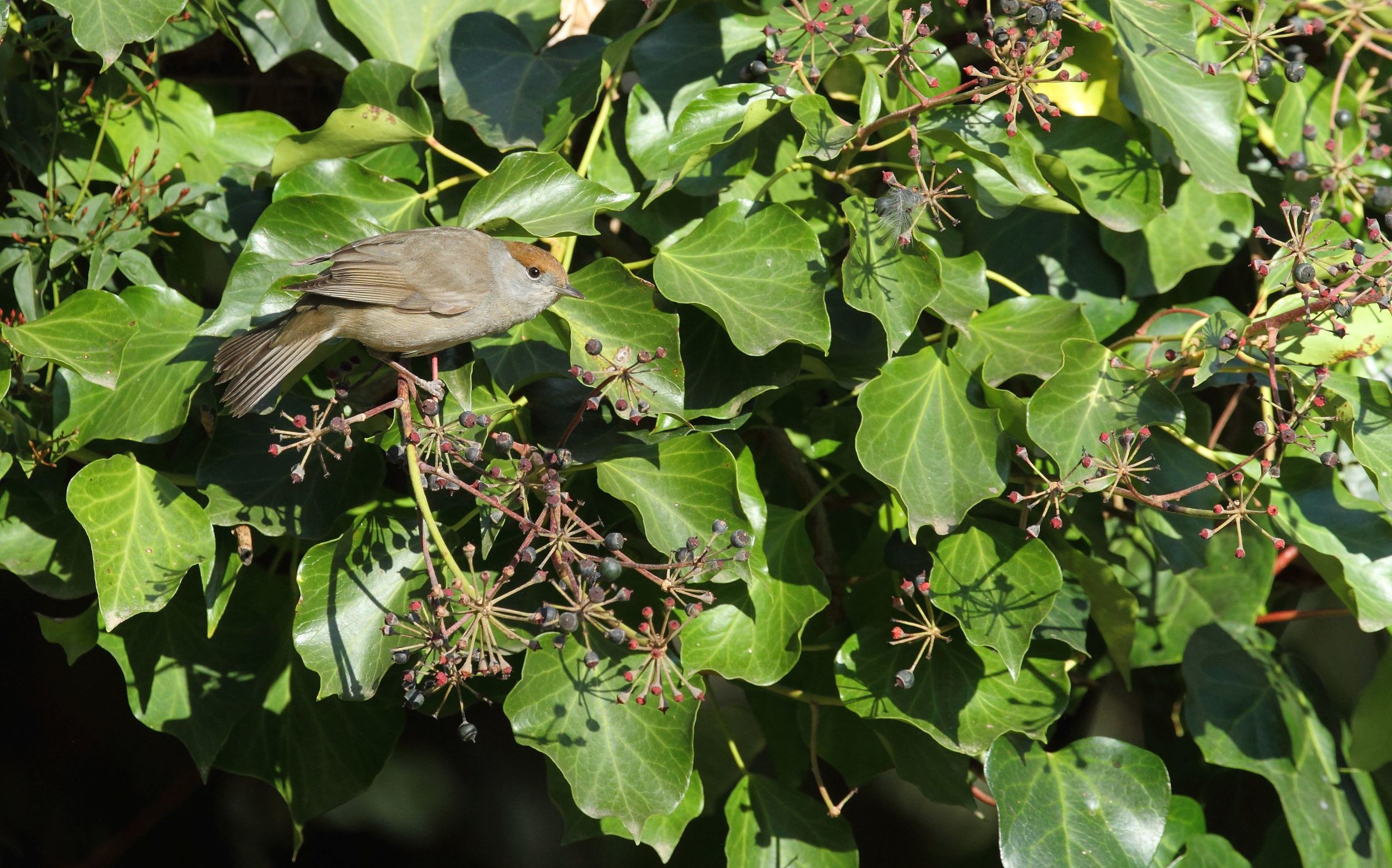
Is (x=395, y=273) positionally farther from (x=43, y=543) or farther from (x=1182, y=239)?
(x=1182, y=239)

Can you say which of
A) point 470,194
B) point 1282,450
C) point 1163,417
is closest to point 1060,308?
point 1163,417

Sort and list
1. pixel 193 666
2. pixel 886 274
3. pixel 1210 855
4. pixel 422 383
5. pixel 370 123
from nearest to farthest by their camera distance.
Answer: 1. pixel 422 383
2. pixel 886 274
3. pixel 370 123
4. pixel 193 666
5. pixel 1210 855

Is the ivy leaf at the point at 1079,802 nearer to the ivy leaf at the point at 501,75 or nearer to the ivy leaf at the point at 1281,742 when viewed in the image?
the ivy leaf at the point at 1281,742

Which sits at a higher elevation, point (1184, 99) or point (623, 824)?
point (1184, 99)

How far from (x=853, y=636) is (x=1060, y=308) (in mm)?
677

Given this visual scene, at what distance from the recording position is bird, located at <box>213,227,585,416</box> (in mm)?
1738

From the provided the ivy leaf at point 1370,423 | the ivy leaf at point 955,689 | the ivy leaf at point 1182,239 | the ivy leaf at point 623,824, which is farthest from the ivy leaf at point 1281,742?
the ivy leaf at point 623,824

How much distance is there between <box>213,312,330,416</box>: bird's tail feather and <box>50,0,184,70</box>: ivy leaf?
463 mm

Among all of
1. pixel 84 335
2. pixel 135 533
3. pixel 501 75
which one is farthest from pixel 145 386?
pixel 501 75

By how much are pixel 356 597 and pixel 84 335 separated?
630mm

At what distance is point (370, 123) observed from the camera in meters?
1.88

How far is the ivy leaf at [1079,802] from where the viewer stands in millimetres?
1893

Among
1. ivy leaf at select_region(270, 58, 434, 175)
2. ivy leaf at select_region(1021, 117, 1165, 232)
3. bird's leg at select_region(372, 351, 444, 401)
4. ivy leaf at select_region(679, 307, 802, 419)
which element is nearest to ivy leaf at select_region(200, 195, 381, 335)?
ivy leaf at select_region(270, 58, 434, 175)

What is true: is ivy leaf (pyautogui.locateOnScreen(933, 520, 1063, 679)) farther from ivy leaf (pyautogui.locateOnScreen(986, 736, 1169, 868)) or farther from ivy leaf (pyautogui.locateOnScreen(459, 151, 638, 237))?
ivy leaf (pyautogui.locateOnScreen(459, 151, 638, 237))
